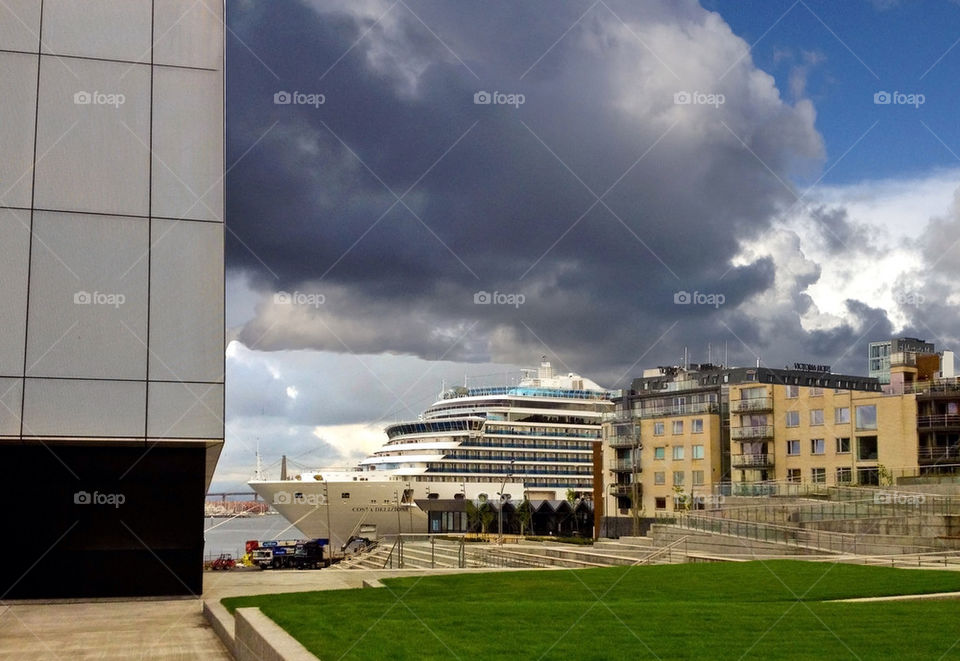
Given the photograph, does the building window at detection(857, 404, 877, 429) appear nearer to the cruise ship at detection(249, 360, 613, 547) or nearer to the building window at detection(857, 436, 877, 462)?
the building window at detection(857, 436, 877, 462)

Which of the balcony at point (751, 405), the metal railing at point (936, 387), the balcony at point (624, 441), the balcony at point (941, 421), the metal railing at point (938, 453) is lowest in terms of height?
the metal railing at point (938, 453)

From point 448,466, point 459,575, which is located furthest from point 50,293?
point 448,466

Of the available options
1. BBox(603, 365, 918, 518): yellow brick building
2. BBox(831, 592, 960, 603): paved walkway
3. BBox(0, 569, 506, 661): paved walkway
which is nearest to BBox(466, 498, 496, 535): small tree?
BBox(603, 365, 918, 518): yellow brick building

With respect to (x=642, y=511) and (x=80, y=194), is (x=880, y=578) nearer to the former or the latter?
(x=80, y=194)

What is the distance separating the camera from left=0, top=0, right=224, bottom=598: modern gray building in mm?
20406

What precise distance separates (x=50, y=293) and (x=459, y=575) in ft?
32.1

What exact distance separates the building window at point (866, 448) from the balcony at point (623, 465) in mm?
19859

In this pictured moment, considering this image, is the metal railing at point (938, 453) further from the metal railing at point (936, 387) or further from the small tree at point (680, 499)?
the small tree at point (680, 499)

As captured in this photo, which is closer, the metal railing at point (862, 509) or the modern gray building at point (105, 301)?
the modern gray building at point (105, 301)

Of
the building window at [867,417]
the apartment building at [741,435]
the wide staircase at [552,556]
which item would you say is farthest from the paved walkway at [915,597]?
the building window at [867,417]

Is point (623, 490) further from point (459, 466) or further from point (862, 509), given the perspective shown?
point (862, 509)

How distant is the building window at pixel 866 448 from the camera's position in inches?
2333

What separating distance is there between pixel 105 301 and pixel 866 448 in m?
49.1

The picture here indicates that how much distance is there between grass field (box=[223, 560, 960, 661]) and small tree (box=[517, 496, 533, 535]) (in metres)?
67.7
